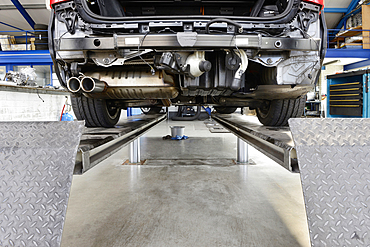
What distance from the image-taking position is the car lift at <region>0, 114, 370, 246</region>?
0.83 meters

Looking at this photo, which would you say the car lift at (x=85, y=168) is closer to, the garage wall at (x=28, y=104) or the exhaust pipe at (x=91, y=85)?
the exhaust pipe at (x=91, y=85)

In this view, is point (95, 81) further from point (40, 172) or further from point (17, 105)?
point (17, 105)

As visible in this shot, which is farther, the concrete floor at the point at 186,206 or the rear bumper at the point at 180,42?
the concrete floor at the point at 186,206

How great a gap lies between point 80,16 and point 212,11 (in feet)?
2.86

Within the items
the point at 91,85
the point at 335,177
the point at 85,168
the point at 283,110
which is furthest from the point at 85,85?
the point at 283,110

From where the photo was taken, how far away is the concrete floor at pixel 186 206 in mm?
1359

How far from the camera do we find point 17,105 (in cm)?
479

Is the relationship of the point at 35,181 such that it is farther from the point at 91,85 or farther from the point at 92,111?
the point at 92,111

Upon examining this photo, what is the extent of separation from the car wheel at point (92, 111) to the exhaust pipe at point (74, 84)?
0.49 m

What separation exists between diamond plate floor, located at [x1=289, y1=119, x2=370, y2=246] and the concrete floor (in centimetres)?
55

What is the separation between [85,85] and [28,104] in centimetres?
472

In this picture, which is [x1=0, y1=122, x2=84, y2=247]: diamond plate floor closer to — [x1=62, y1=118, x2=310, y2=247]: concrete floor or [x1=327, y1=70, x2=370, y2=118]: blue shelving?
[x1=62, y1=118, x2=310, y2=247]: concrete floor

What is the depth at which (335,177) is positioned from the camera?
94 cm

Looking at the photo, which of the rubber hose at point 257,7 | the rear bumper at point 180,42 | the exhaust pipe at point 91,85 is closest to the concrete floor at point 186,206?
the exhaust pipe at point 91,85
